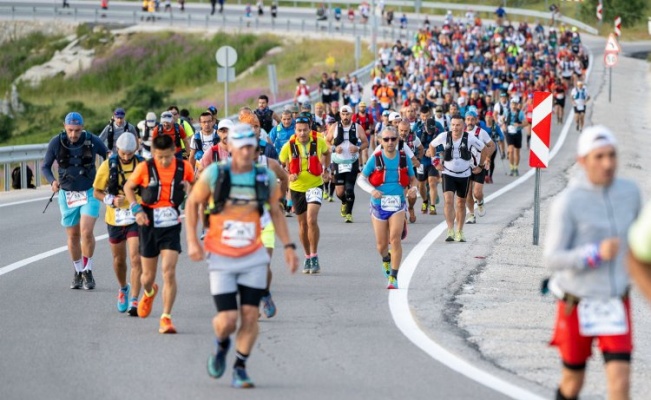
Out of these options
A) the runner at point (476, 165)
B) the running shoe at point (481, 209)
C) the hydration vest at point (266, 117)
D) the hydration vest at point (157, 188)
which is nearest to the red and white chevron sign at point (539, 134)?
the runner at point (476, 165)

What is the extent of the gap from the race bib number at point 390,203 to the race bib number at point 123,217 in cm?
286

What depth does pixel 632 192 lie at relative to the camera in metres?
7.76

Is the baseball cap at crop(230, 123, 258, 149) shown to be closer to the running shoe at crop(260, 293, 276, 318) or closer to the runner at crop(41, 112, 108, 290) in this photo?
the running shoe at crop(260, 293, 276, 318)

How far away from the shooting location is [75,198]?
1494cm

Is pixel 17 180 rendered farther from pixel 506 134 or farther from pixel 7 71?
pixel 7 71

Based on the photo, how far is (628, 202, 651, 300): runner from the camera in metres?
5.81

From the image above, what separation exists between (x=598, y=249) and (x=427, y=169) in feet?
53.4

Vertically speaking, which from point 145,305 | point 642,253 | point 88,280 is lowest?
point 88,280

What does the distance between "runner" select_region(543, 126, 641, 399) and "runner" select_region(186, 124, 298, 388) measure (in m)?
2.55

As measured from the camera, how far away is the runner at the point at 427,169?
23531 mm

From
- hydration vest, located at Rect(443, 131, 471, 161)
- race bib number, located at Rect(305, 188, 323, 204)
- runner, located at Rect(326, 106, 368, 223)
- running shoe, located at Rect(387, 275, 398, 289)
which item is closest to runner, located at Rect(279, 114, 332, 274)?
race bib number, located at Rect(305, 188, 323, 204)

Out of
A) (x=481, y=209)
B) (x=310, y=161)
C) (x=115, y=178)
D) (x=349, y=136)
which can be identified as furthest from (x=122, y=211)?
(x=481, y=209)

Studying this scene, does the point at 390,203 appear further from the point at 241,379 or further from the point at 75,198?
the point at 241,379

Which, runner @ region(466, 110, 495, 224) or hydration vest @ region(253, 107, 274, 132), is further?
hydration vest @ region(253, 107, 274, 132)
